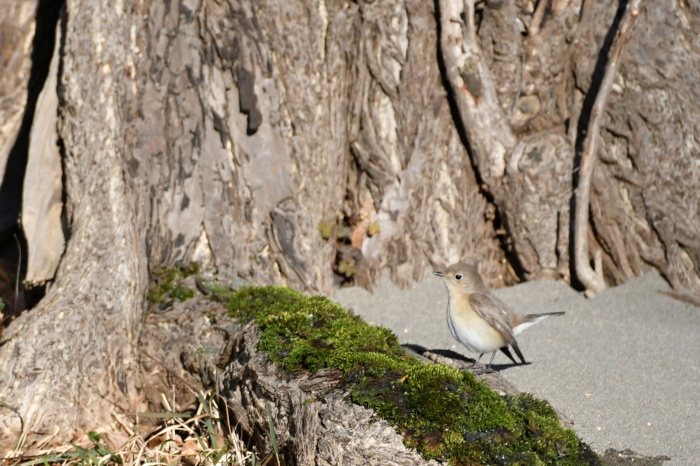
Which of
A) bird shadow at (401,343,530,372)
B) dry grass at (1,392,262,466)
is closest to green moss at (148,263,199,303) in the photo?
dry grass at (1,392,262,466)

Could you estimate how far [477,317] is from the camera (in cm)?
488

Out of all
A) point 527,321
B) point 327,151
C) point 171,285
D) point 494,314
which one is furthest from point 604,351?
point 171,285

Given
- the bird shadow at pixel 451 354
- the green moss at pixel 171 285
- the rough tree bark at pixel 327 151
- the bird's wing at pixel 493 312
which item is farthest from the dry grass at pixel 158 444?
the bird's wing at pixel 493 312

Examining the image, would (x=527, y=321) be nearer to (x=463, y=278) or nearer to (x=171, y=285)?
(x=463, y=278)

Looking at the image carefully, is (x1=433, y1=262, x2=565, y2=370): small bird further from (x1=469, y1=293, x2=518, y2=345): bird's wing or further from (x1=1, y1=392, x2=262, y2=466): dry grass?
(x1=1, y1=392, x2=262, y2=466): dry grass

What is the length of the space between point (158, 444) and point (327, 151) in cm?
257

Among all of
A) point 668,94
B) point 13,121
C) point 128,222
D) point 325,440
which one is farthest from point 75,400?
point 668,94

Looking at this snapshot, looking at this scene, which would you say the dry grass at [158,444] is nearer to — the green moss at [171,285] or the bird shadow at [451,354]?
the green moss at [171,285]

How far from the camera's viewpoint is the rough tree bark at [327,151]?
486cm

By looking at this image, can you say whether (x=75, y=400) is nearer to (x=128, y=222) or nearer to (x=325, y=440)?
(x=128, y=222)

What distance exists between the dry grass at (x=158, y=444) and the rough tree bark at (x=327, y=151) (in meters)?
0.15

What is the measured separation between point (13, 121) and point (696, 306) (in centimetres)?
608

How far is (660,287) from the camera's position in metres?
6.01

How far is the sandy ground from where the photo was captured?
4.17m
